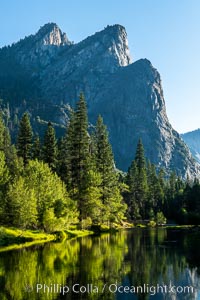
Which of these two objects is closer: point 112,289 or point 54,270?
point 112,289

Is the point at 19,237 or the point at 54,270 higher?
the point at 19,237

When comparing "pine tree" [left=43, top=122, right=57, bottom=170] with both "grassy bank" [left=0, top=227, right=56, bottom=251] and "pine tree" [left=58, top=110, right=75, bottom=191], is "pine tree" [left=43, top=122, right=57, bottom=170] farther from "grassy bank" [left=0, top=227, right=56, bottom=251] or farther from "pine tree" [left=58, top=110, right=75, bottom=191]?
"grassy bank" [left=0, top=227, right=56, bottom=251]

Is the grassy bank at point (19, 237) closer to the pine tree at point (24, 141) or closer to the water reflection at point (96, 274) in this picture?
the water reflection at point (96, 274)

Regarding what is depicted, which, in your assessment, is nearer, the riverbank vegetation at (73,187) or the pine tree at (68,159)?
the riverbank vegetation at (73,187)

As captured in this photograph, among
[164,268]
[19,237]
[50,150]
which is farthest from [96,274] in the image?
[50,150]

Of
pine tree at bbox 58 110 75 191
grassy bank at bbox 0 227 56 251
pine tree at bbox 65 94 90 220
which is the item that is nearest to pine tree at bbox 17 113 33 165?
pine tree at bbox 58 110 75 191

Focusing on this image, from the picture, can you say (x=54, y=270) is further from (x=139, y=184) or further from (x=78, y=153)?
(x=139, y=184)

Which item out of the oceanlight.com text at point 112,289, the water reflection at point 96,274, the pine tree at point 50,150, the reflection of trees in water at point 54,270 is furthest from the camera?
the pine tree at point 50,150

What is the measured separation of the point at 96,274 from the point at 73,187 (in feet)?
183

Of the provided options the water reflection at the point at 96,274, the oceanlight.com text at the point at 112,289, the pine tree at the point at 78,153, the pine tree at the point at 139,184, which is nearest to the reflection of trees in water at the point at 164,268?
the water reflection at the point at 96,274

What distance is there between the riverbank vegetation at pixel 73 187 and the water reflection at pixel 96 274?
17576 mm

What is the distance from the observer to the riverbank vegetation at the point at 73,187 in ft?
184

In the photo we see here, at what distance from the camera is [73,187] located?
8225 centimetres

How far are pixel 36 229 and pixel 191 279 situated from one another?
36.8 m
